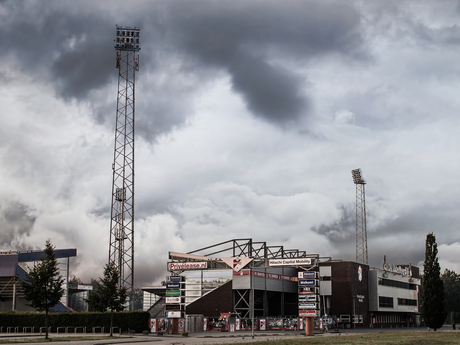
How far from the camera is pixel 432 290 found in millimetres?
71125

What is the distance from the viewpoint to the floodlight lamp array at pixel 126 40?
267ft

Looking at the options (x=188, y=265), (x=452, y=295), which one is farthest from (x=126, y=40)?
(x=452, y=295)

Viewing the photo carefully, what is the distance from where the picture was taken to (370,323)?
344 ft

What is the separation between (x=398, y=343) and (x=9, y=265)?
7055cm

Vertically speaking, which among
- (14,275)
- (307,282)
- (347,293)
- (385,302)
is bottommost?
(385,302)

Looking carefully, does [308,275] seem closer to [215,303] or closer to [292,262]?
[292,262]

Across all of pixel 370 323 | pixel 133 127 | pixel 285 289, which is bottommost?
pixel 370 323

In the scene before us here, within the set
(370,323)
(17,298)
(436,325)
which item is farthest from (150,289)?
(436,325)

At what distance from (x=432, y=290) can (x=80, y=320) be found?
46872 mm

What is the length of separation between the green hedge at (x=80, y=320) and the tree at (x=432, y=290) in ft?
124

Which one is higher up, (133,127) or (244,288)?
(133,127)

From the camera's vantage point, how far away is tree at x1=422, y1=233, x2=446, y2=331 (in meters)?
71.0

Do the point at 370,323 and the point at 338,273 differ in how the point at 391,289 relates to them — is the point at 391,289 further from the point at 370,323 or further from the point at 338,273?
the point at 338,273

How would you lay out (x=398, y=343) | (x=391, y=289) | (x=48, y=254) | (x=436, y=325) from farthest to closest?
(x=391, y=289) → (x=436, y=325) → (x=48, y=254) → (x=398, y=343)
